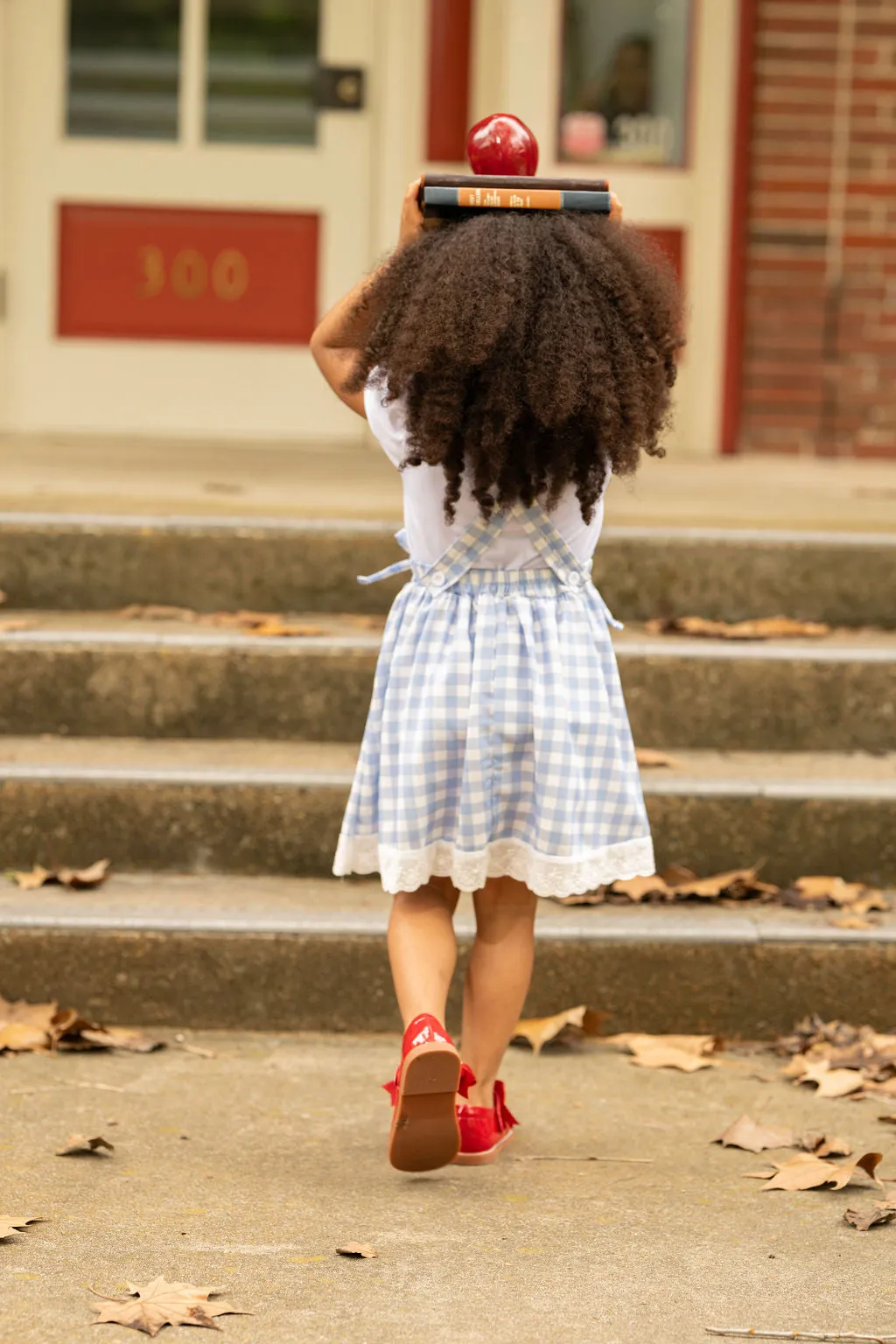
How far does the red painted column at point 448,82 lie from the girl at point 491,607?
430 centimetres

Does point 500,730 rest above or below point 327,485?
below

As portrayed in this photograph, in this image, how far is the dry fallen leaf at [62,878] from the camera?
4.29 metres

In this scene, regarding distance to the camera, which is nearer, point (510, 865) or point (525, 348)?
point (525, 348)

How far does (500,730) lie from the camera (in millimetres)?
3281

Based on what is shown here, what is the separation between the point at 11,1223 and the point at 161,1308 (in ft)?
1.27

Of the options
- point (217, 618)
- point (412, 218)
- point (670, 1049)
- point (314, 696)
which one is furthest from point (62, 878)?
point (412, 218)

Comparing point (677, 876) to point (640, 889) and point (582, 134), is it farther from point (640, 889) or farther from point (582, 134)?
point (582, 134)

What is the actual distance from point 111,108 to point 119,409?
115 cm

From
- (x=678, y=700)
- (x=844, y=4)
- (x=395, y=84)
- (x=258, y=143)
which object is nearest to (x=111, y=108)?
(x=258, y=143)

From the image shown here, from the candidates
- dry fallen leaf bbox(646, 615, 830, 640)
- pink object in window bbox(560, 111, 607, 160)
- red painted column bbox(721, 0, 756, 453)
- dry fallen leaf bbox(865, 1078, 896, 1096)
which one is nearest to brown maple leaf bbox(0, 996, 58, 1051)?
dry fallen leaf bbox(865, 1078, 896, 1096)

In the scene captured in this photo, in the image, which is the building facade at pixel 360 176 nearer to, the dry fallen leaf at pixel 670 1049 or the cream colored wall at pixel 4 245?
the cream colored wall at pixel 4 245

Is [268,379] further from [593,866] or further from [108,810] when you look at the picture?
[593,866]

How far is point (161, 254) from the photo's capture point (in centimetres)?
760

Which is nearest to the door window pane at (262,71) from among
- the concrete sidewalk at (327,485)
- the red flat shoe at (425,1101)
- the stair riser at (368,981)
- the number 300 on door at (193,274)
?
the number 300 on door at (193,274)
